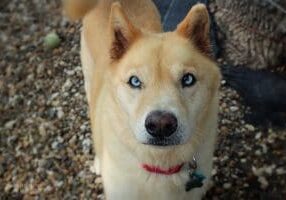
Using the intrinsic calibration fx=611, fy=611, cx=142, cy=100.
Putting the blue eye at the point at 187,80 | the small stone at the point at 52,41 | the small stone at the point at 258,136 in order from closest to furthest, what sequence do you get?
the blue eye at the point at 187,80 < the small stone at the point at 258,136 < the small stone at the point at 52,41

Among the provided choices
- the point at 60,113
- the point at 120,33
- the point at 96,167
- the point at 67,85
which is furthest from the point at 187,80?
the point at 67,85

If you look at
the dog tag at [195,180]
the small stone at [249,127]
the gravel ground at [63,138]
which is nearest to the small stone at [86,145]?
the gravel ground at [63,138]

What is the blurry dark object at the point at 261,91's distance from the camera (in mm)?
3812

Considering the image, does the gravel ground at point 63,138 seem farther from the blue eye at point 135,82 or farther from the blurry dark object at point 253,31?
the blue eye at point 135,82

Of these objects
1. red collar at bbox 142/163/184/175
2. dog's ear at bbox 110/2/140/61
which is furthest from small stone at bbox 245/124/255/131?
dog's ear at bbox 110/2/140/61

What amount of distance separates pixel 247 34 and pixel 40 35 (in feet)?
5.26

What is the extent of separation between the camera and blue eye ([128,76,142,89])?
260 centimetres

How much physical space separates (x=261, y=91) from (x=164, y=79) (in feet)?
4.84

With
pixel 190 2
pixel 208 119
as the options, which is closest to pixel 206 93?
pixel 208 119

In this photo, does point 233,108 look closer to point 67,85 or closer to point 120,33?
point 67,85

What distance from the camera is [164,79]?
2562 millimetres

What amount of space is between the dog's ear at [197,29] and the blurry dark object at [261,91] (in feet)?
3.87

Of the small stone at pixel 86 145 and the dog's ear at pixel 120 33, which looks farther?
the small stone at pixel 86 145

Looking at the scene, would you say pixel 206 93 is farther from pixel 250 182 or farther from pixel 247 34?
pixel 247 34
